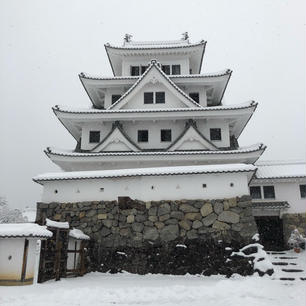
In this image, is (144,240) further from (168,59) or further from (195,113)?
(168,59)

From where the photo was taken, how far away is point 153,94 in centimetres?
1773

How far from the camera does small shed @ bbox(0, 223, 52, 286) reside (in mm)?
8117

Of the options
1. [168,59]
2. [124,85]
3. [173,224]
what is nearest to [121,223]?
[173,224]

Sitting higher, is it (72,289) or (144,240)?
(144,240)

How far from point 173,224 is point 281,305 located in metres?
5.12

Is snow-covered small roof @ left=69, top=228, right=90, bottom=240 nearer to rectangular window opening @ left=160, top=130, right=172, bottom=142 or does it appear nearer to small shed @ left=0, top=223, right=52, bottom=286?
small shed @ left=0, top=223, right=52, bottom=286

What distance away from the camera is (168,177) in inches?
451

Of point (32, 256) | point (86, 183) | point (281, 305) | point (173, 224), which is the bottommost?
point (281, 305)

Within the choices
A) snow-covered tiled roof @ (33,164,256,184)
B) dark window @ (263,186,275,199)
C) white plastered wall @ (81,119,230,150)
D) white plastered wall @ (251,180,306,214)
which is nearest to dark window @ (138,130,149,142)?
white plastered wall @ (81,119,230,150)

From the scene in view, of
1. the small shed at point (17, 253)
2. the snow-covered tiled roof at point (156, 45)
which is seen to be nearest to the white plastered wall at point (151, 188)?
the small shed at point (17, 253)

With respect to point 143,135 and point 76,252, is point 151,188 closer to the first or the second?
point 76,252

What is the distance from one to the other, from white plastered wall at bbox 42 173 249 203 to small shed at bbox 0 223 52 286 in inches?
141

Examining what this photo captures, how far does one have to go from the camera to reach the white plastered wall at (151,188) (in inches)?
439

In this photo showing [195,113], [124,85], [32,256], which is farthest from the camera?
[124,85]
